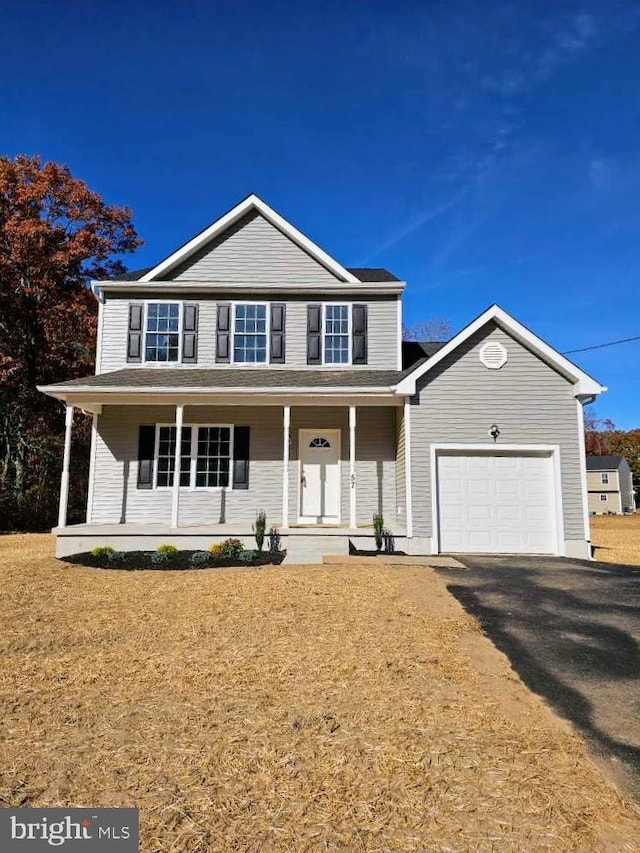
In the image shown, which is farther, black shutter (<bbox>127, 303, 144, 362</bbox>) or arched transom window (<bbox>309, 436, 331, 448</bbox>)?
black shutter (<bbox>127, 303, 144, 362</bbox>)

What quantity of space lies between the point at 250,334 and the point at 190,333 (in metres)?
1.60

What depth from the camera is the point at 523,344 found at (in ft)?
38.1

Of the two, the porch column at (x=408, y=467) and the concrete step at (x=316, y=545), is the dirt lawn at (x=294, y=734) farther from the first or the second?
the porch column at (x=408, y=467)

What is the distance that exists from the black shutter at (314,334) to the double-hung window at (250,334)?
1.17 meters

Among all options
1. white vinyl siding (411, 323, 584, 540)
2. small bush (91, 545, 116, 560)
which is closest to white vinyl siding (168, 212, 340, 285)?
white vinyl siding (411, 323, 584, 540)

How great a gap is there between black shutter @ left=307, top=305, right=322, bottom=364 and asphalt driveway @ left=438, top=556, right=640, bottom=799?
6.52m

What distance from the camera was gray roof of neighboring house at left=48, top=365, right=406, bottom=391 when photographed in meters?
12.0

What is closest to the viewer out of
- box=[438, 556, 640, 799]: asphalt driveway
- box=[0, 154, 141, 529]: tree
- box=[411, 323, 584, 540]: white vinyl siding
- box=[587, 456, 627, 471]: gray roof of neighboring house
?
box=[438, 556, 640, 799]: asphalt driveway

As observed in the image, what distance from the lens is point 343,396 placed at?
11898 millimetres

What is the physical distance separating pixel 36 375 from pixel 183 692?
61.4ft

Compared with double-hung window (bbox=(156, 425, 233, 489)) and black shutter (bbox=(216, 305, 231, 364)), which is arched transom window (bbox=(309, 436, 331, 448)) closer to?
double-hung window (bbox=(156, 425, 233, 489))

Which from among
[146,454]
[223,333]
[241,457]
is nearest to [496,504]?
[241,457]

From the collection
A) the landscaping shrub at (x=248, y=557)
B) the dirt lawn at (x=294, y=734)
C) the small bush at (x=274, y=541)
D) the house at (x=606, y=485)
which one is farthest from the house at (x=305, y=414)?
the house at (x=606, y=485)

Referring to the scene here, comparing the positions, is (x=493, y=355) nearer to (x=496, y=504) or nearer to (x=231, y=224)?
(x=496, y=504)
